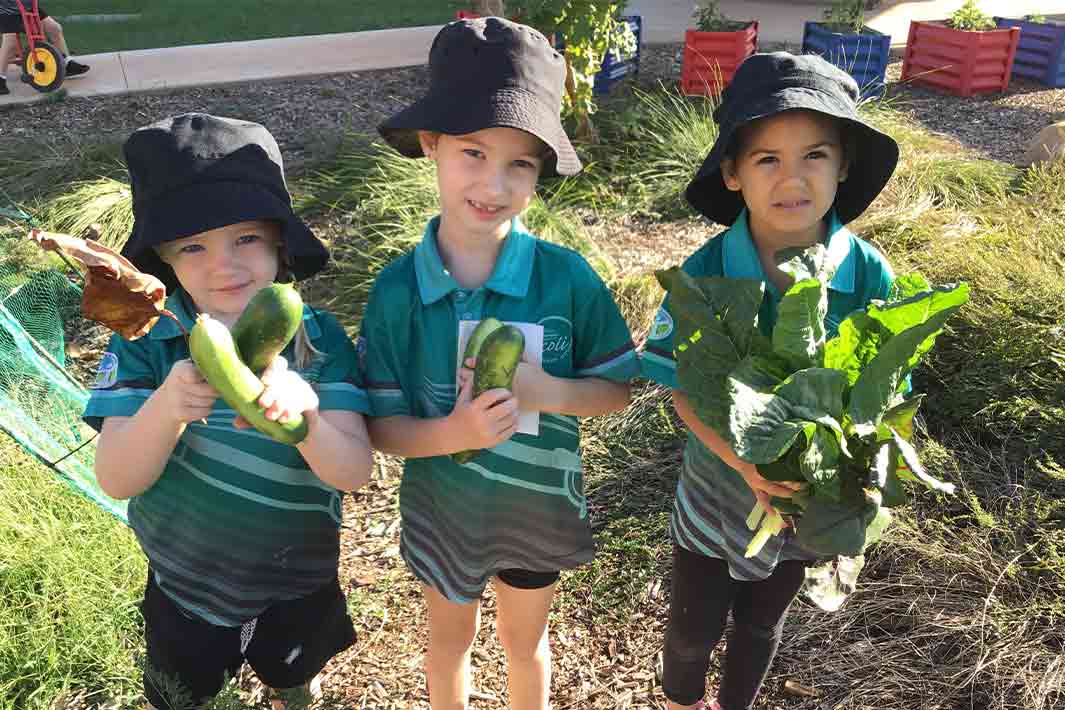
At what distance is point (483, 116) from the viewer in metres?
1.85

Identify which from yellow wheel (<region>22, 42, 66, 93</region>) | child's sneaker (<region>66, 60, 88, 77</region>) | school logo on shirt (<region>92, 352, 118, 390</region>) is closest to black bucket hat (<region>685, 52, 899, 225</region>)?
school logo on shirt (<region>92, 352, 118, 390</region>)

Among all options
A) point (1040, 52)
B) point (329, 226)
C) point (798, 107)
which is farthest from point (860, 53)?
point (798, 107)

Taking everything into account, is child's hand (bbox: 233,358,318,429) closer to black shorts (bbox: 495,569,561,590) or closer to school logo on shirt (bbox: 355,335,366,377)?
school logo on shirt (bbox: 355,335,366,377)

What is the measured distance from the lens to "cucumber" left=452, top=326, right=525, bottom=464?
1.78 metres

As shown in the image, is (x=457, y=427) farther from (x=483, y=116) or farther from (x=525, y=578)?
(x=483, y=116)

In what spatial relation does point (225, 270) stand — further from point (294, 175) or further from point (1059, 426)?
point (294, 175)

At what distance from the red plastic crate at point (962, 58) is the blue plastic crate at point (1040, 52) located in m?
0.20

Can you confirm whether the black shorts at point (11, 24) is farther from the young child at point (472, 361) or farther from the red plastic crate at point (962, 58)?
the red plastic crate at point (962, 58)

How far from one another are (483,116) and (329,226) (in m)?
4.14

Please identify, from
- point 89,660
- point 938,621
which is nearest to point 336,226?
point 89,660

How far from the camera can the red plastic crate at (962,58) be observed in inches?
316

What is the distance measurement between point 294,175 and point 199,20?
23.3 ft

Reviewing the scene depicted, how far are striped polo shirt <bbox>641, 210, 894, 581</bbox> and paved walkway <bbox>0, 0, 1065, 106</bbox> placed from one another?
768 centimetres

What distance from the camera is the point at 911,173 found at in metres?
5.60
